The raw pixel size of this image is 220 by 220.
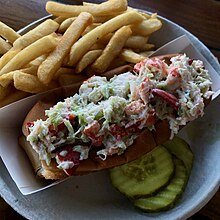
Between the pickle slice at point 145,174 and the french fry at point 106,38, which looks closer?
the pickle slice at point 145,174

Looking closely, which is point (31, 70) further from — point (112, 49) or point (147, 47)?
point (147, 47)

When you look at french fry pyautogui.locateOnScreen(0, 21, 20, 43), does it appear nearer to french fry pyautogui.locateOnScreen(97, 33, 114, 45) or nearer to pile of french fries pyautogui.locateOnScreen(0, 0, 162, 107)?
pile of french fries pyautogui.locateOnScreen(0, 0, 162, 107)

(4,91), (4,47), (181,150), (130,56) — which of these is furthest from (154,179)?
(4,47)

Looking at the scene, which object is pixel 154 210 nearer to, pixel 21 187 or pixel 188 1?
pixel 21 187

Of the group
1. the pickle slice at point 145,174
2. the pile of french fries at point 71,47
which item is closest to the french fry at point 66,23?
the pile of french fries at point 71,47

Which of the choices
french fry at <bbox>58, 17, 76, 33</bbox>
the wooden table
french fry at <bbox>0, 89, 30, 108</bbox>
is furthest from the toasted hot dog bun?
the wooden table

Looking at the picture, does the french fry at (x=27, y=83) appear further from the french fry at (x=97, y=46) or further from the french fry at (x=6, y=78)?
the french fry at (x=97, y=46)

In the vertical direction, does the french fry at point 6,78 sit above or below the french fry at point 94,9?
below

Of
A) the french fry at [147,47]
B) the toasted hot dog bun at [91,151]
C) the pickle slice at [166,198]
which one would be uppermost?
the french fry at [147,47]
